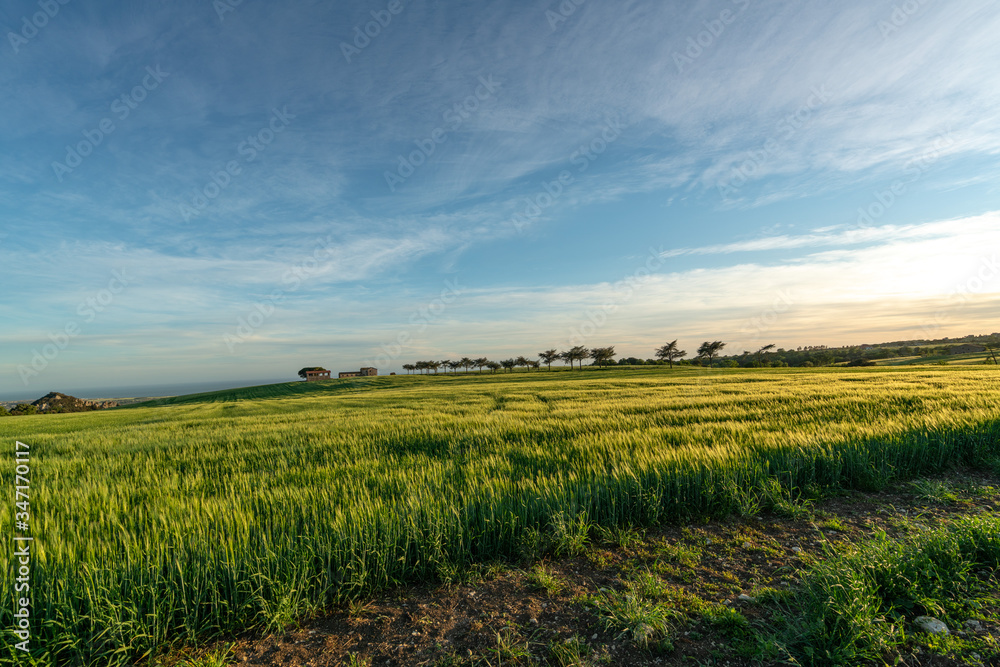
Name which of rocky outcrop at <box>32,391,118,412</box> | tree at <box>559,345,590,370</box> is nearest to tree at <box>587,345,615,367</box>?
tree at <box>559,345,590,370</box>

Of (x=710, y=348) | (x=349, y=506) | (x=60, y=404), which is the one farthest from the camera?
(x=710, y=348)

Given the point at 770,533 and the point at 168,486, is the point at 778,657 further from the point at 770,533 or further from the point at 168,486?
the point at 168,486

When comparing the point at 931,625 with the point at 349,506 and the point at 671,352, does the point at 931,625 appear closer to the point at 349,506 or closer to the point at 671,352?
the point at 349,506

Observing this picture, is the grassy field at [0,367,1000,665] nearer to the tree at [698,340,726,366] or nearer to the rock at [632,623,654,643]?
the rock at [632,623,654,643]

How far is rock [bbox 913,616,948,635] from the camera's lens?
2506 mm

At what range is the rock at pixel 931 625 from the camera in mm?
2506

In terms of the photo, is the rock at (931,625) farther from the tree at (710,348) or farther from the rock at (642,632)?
A: the tree at (710,348)

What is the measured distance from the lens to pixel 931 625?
256 centimetres

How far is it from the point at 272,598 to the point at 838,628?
4202 millimetres

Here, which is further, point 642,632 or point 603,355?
point 603,355

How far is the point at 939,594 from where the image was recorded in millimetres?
2861

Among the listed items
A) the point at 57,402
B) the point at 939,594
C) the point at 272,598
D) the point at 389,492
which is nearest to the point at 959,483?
the point at 939,594

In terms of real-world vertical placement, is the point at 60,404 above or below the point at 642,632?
above

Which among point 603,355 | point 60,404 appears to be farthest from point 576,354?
point 60,404
